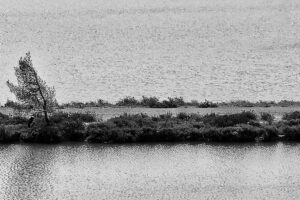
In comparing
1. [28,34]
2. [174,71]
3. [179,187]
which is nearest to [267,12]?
[28,34]

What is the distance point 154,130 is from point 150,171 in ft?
15.4

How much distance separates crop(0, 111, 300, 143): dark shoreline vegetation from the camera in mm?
47938

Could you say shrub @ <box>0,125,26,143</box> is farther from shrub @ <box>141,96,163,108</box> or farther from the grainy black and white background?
shrub @ <box>141,96,163,108</box>

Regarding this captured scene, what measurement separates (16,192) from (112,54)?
4789 centimetres

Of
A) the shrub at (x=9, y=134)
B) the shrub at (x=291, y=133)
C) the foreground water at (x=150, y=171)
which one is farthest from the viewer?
the shrub at (x=9, y=134)

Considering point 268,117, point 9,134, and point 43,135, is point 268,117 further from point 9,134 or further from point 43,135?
point 9,134

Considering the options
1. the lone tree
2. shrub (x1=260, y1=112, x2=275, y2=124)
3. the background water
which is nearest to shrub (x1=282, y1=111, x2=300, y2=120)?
shrub (x1=260, y1=112, x2=275, y2=124)

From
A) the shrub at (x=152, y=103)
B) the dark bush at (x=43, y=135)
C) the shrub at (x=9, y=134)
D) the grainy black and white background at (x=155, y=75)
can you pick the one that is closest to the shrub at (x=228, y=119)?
the grainy black and white background at (x=155, y=75)

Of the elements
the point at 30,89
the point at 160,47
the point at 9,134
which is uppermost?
the point at 160,47

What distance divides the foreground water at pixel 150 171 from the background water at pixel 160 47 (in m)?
16.2

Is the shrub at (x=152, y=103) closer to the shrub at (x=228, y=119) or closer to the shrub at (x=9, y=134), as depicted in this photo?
the shrub at (x=228, y=119)

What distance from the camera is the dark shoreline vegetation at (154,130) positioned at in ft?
157

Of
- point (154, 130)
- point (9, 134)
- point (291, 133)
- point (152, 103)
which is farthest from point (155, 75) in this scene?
point (291, 133)

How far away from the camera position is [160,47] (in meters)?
93.4
